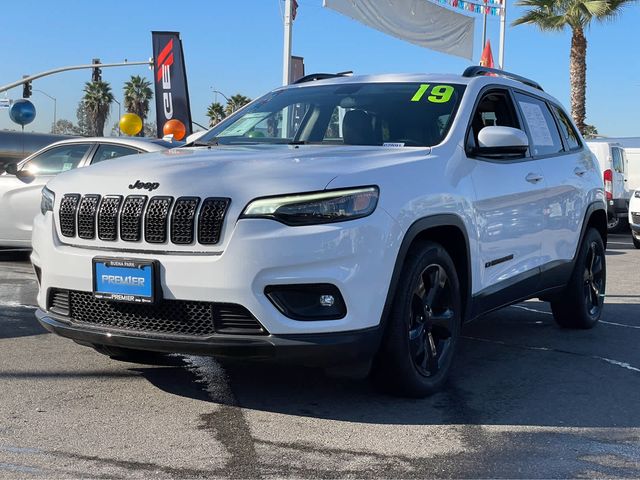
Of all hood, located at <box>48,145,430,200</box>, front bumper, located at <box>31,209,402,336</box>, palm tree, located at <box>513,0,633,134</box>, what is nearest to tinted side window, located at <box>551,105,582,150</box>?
→ hood, located at <box>48,145,430,200</box>

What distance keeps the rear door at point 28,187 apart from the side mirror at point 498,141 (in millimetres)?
5573

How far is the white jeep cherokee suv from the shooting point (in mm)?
3775

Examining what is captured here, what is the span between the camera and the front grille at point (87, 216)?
13.5 ft

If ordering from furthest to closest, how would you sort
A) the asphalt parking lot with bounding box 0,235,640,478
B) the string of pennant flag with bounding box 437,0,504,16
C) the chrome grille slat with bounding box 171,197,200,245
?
the string of pennant flag with bounding box 437,0,504,16 → the chrome grille slat with bounding box 171,197,200,245 → the asphalt parking lot with bounding box 0,235,640,478

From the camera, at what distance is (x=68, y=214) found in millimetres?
4238

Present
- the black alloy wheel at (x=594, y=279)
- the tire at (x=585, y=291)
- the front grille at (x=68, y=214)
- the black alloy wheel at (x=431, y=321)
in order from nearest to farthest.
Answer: the front grille at (x=68, y=214)
the black alloy wheel at (x=431, y=321)
the tire at (x=585, y=291)
the black alloy wheel at (x=594, y=279)

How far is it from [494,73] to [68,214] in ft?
10.4

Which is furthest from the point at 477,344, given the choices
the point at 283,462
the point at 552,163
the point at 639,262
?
the point at 639,262

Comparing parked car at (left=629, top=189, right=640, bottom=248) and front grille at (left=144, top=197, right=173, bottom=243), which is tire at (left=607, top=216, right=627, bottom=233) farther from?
front grille at (left=144, top=197, right=173, bottom=243)

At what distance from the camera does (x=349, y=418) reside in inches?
161

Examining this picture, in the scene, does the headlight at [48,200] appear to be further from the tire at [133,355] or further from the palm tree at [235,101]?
the palm tree at [235,101]

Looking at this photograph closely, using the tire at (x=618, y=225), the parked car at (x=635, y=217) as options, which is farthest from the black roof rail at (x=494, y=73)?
the tire at (x=618, y=225)

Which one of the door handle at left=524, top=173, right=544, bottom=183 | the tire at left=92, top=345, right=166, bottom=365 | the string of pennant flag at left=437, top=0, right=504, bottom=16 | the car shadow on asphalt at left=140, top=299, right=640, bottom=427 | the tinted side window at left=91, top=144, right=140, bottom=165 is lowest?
the car shadow on asphalt at left=140, top=299, right=640, bottom=427

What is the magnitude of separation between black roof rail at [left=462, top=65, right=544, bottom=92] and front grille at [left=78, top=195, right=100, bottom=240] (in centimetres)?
262
